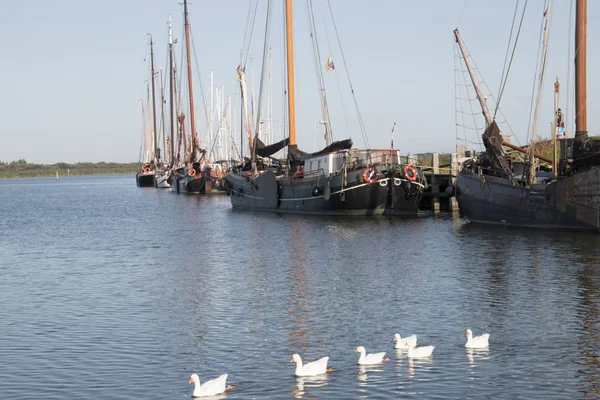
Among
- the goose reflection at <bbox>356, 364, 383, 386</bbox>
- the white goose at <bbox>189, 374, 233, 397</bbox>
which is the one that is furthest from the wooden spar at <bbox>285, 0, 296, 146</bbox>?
the white goose at <bbox>189, 374, 233, 397</bbox>

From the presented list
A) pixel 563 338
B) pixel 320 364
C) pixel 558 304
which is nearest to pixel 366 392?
pixel 320 364

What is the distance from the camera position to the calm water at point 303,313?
16078 millimetres

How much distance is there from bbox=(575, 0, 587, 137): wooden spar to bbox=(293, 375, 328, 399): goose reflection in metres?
26.5

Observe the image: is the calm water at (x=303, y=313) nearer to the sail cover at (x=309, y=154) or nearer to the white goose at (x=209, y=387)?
the white goose at (x=209, y=387)

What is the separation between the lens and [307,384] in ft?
51.7

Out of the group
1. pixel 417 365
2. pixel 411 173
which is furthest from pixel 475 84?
pixel 417 365

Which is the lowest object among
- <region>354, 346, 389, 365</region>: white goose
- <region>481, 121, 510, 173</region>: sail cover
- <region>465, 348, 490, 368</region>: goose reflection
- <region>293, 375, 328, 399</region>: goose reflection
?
<region>293, 375, 328, 399</region>: goose reflection

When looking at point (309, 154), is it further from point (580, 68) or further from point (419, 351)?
point (419, 351)

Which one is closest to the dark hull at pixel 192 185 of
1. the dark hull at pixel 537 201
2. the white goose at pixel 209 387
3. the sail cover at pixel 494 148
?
the dark hull at pixel 537 201

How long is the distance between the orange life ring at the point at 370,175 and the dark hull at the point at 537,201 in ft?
15.8

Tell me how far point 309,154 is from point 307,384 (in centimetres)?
4033

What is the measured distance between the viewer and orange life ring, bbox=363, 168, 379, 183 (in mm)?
48594

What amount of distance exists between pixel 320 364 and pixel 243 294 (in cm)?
953

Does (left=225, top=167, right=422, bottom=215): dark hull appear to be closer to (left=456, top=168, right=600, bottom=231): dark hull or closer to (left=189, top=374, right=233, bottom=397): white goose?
(left=456, top=168, right=600, bottom=231): dark hull
